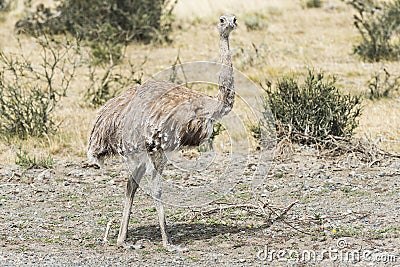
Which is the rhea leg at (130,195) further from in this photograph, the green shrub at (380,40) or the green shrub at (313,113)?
the green shrub at (380,40)

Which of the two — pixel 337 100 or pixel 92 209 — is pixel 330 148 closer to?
pixel 337 100

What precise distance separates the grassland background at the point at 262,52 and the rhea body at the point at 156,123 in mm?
3431

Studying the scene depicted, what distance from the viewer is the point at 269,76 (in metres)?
14.4

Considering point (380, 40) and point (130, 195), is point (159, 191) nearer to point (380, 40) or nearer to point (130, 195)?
point (130, 195)

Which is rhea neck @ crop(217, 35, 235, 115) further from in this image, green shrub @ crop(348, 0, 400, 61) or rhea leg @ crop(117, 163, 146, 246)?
green shrub @ crop(348, 0, 400, 61)

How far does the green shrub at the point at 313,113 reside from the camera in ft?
31.8

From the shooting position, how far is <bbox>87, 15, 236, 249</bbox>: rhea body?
6.04 meters

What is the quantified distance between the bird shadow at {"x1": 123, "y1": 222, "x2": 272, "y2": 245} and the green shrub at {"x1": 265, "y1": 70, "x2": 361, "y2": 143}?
289cm

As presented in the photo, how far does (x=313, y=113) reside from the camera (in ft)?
31.8

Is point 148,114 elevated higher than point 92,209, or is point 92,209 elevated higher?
point 148,114

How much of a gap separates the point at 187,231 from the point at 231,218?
1.72 ft

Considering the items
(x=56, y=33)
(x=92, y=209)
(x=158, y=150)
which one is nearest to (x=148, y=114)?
(x=158, y=150)

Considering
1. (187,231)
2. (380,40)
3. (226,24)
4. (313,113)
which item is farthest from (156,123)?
(380,40)

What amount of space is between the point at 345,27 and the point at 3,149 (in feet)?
39.7
